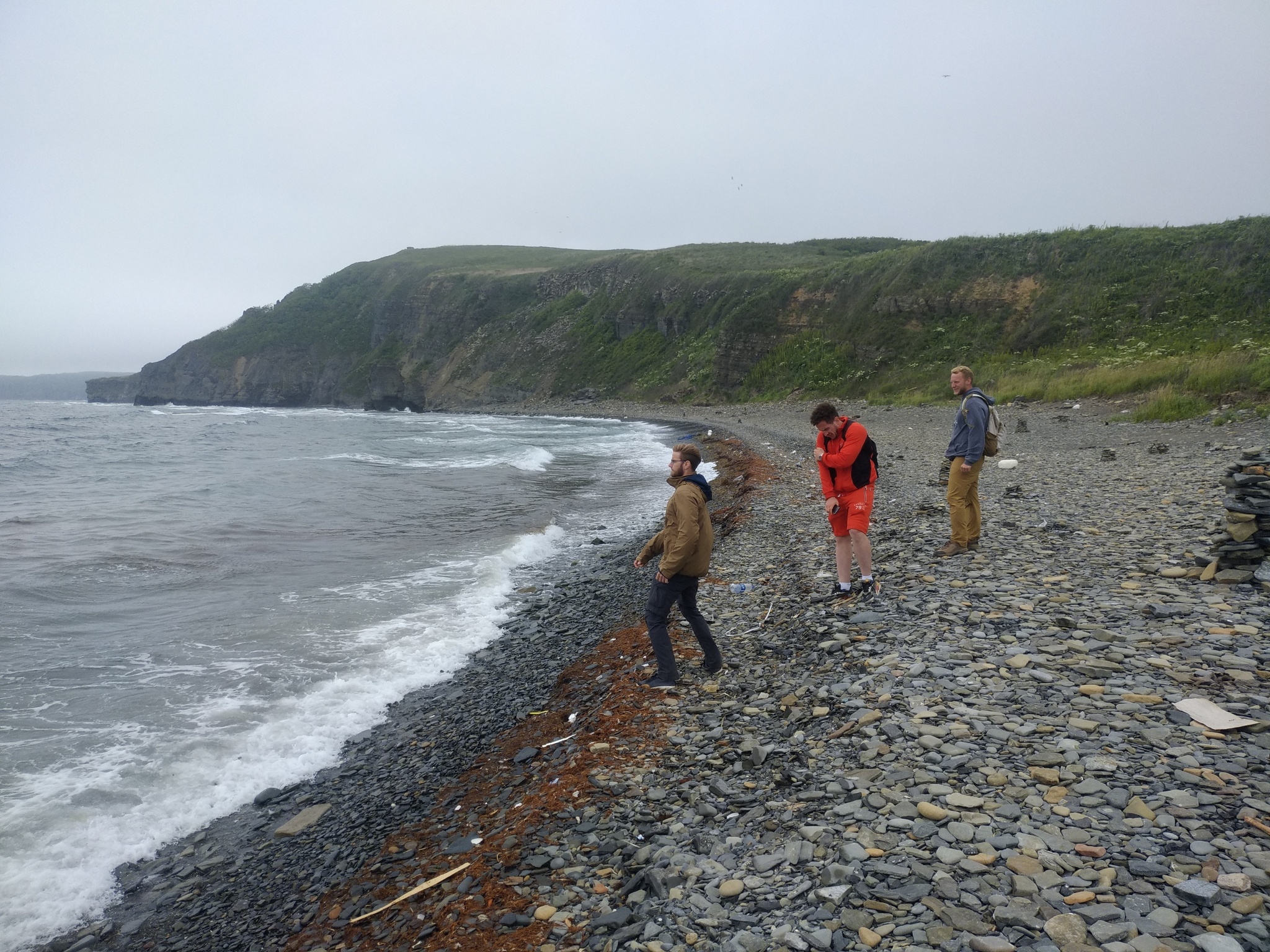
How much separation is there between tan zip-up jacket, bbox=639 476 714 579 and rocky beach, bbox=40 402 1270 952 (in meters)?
1.17

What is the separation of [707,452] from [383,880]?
83.6 feet

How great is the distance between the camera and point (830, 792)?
4.33 metres

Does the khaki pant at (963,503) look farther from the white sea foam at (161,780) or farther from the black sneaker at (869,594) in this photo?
the white sea foam at (161,780)

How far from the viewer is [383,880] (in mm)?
4816

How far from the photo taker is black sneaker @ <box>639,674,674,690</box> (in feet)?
21.6

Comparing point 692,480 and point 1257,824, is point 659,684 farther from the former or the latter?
point 1257,824

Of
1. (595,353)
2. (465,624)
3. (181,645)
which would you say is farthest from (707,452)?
(595,353)

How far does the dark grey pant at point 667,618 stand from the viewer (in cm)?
641

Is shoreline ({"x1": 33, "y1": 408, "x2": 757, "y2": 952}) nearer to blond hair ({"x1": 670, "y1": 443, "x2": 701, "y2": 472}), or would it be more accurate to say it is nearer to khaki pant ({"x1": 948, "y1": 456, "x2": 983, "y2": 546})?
blond hair ({"x1": 670, "y1": 443, "x2": 701, "y2": 472})

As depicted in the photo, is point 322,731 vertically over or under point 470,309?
under

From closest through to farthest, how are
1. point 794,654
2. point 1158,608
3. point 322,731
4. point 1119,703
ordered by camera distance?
point 1119,703 → point 1158,608 → point 794,654 → point 322,731

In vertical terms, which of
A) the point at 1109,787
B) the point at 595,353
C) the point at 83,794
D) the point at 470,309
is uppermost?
the point at 470,309

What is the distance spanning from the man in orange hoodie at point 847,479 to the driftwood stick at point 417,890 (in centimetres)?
483

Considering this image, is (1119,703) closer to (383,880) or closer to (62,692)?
(383,880)
